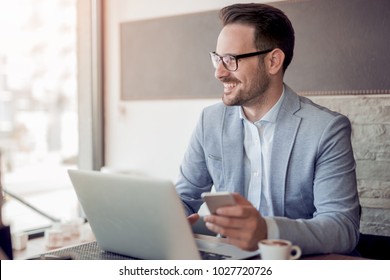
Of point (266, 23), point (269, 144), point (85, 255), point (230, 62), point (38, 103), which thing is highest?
point (266, 23)

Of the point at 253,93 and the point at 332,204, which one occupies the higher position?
the point at 253,93

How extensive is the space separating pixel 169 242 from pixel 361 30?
3.43 ft

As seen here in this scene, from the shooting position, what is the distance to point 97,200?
3.43 feet

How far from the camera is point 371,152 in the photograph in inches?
66.2

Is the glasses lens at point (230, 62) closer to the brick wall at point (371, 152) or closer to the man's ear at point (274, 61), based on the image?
the man's ear at point (274, 61)

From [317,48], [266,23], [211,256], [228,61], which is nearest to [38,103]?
[228,61]

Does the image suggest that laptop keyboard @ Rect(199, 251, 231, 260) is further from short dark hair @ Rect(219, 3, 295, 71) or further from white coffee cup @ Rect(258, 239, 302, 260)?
short dark hair @ Rect(219, 3, 295, 71)

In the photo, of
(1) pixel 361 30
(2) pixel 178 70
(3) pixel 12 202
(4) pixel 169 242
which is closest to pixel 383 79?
(1) pixel 361 30

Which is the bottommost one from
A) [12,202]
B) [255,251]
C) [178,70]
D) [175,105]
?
[12,202]

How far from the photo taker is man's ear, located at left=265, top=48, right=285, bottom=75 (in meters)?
1.54

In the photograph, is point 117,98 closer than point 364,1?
No

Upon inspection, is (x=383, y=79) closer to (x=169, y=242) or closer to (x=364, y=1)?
(x=364, y=1)

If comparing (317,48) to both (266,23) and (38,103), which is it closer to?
(266,23)

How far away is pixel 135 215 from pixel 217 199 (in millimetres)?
174
